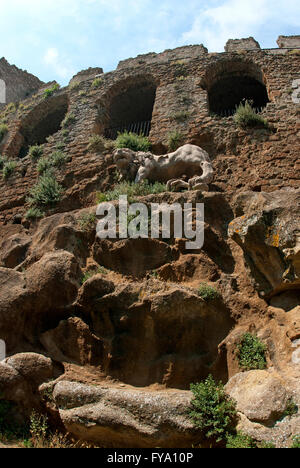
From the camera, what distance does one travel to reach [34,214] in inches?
357

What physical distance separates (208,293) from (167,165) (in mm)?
3311

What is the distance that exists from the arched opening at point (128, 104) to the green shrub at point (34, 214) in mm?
3101

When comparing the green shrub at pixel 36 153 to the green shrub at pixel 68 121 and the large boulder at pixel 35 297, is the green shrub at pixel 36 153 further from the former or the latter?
the large boulder at pixel 35 297

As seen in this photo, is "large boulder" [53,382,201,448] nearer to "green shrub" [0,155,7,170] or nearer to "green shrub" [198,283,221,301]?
"green shrub" [198,283,221,301]

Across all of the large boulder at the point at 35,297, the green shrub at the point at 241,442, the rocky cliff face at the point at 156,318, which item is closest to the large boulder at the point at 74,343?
the rocky cliff face at the point at 156,318

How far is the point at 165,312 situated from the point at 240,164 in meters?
4.07

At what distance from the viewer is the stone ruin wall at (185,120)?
848 centimetres

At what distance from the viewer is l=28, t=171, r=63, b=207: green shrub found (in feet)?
30.4

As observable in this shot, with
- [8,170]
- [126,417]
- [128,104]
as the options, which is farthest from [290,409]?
[128,104]

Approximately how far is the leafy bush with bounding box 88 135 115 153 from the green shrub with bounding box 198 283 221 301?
502cm

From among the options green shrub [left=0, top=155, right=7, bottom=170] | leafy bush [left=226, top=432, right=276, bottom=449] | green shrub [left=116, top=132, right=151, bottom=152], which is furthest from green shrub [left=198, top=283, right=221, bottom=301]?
green shrub [left=0, top=155, right=7, bottom=170]

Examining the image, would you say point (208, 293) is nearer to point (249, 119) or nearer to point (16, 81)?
point (249, 119)
